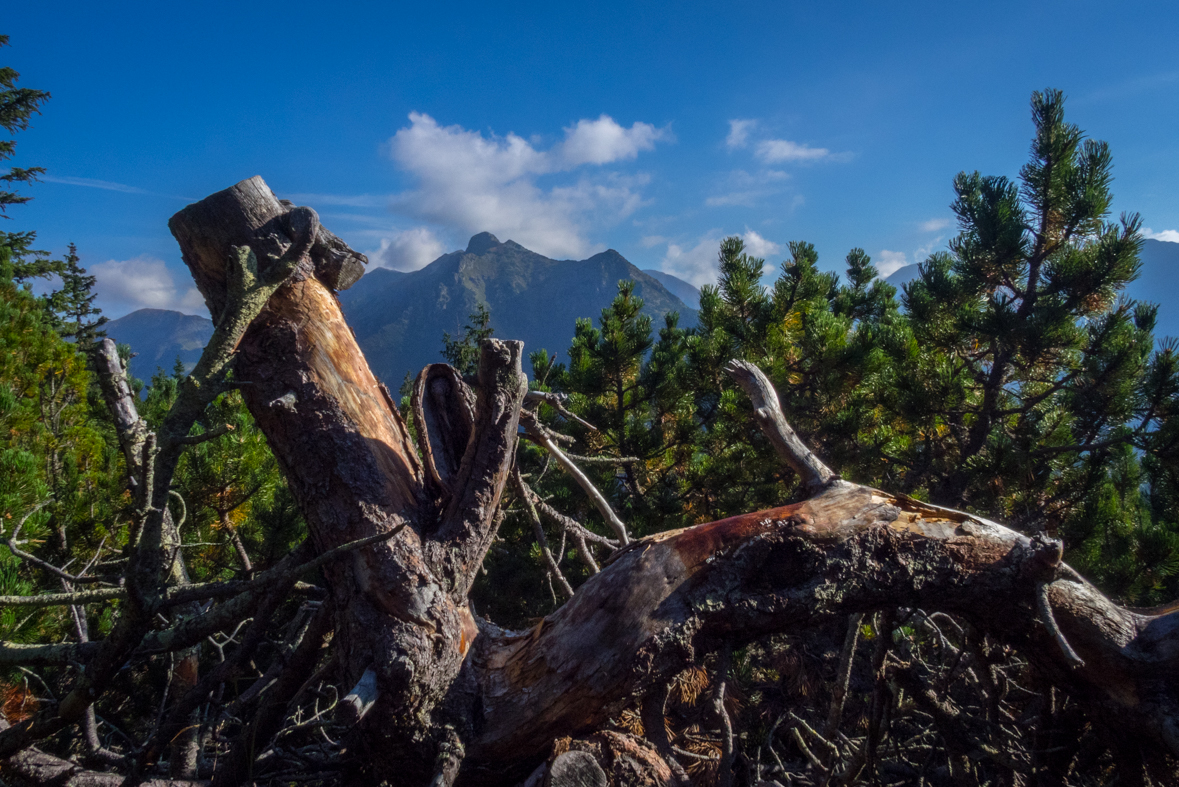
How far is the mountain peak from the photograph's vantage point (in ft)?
520

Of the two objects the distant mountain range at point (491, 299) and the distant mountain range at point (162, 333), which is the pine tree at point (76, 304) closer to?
the distant mountain range at point (491, 299)

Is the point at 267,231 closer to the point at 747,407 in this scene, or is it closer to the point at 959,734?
the point at 959,734

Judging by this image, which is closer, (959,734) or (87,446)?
(959,734)

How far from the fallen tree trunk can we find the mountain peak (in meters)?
164

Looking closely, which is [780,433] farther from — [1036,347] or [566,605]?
[1036,347]

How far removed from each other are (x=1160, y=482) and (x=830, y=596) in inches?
167

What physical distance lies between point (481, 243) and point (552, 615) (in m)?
169

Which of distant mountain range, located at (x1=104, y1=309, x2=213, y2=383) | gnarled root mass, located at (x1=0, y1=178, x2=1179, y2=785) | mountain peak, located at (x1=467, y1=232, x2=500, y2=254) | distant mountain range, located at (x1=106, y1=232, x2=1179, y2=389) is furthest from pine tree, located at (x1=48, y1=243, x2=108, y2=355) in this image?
distant mountain range, located at (x1=104, y1=309, x2=213, y2=383)

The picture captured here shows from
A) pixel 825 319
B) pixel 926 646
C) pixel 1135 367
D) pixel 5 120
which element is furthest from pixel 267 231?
pixel 5 120

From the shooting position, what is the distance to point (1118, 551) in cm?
414

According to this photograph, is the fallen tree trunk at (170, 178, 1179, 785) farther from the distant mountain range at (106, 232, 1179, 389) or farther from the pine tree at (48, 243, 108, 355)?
the distant mountain range at (106, 232, 1179, 389)

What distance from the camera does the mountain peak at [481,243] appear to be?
158375mm

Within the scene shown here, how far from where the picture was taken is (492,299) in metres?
144

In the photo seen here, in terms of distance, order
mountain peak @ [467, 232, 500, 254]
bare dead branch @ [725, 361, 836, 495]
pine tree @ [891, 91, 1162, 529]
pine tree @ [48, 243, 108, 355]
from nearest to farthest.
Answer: bare dead branch @ [725, 361, 836, 495]
pine tree @ [891, 91, 1162, 529]
pine tree @ [48, 243, 108, 355]
mountain peak @ [467, 232, 500, 254]
